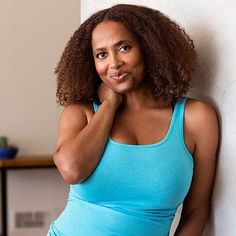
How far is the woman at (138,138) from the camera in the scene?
3.35 feet

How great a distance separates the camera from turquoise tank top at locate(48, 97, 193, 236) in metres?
1.02

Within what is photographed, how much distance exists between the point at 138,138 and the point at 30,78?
2.15 meters

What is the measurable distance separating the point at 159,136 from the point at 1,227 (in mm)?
2324

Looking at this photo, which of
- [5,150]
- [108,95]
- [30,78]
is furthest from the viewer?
[30,78]

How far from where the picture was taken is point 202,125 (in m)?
1.05

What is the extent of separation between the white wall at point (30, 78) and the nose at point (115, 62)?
2133 mm

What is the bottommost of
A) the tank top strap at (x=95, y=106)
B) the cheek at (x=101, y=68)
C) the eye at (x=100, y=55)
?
the tank top strap at (x=95, y=106)

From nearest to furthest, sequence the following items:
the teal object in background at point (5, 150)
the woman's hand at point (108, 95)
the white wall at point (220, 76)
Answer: the white wall at point (220, 76)
the woman's hand at point (108, 95)
the teal object in background at point (5, 150)

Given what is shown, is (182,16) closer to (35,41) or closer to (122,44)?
(122,44)

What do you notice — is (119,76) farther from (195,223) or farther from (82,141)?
(195,223)

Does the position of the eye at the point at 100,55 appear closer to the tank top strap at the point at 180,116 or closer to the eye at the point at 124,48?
the eye at the point at 124,48

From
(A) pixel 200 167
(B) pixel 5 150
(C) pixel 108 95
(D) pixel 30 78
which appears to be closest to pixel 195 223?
(A) pixel 200 167

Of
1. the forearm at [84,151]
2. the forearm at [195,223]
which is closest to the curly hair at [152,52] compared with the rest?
the forearm at [84,151]

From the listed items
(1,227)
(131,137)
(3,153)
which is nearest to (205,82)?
(131,137)
